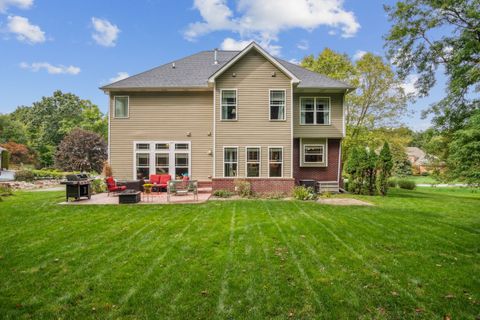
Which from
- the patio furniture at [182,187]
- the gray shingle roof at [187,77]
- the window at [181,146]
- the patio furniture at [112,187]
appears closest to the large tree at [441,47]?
the gray shingle roof at [187,77]

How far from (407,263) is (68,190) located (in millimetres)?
12212

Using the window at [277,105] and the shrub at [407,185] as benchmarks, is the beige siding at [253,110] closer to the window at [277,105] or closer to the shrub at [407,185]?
the window at [277,105]

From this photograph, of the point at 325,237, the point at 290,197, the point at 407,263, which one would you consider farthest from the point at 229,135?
the point at 407,263

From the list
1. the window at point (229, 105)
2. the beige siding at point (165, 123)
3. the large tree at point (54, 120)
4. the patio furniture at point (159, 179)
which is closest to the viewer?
the window at point (229, 105)

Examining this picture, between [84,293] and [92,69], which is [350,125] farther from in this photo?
[92,69]

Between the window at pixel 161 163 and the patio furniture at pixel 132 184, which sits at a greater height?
the window at pixel 161 163

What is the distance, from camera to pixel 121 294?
3.49 m

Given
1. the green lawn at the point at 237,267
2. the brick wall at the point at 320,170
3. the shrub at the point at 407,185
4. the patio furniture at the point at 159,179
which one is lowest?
the green lawn at the point at 237,267

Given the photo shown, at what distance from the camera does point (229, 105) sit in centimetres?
1389

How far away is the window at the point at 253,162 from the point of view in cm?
1380

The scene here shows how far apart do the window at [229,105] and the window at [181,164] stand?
341cm

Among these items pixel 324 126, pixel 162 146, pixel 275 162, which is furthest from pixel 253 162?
pixel 162 146

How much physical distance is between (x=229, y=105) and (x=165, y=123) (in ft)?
13.3

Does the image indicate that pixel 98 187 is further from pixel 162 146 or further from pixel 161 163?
pixel 162 146
